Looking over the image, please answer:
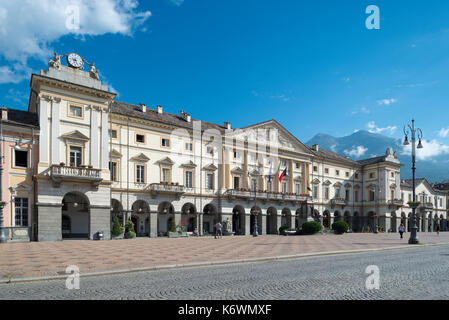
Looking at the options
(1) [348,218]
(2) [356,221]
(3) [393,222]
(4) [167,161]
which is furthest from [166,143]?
(3) [393,222]

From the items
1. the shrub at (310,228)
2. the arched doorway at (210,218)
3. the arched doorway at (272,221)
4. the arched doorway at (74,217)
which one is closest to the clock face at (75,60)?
the arched doorway at (74,217)

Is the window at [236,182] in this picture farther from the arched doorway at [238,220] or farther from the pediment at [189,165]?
the pediment at [189,165]

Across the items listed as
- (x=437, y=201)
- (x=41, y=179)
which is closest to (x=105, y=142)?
(x=41, y=179)

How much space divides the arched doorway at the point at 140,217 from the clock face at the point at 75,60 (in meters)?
16.2

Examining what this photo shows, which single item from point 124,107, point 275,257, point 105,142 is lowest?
point 275,257

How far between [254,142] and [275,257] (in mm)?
35090

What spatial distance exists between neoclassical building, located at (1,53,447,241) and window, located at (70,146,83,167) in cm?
9

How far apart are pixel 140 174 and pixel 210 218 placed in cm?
1315

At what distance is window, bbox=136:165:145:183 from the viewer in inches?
1613

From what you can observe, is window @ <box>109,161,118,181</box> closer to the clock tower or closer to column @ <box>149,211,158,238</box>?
the clock tower

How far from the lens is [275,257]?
60.7ft

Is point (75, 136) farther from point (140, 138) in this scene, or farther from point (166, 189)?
point (166, 189)

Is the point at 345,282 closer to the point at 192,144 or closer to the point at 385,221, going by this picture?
the point at 192,144

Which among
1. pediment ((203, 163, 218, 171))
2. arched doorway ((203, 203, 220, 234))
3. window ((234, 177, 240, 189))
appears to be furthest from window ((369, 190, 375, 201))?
pediment ((203, 163, 218, 171))
